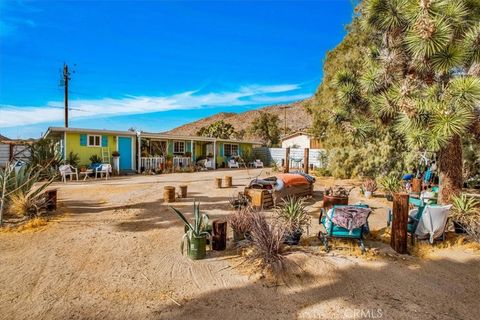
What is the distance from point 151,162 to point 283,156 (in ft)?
38.5

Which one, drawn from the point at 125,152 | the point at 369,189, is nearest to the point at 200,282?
the point at 369,189

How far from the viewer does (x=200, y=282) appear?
4016 mm

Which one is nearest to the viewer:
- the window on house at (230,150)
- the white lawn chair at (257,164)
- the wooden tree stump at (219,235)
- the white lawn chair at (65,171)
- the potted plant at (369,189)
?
the wooden tree stump at (219,235)

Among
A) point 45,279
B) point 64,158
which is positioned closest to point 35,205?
point 45,279

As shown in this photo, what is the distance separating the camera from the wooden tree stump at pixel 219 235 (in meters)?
5.01

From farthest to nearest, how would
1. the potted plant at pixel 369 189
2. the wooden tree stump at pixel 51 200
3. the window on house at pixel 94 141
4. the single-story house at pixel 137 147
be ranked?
the window on house at pixel 94 141
the single-story house at pixel 137 147
the potted plant at pixel 369 189
the wooden tree stump at pixel 51 200

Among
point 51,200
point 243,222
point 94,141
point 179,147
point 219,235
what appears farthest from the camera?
point 179,147

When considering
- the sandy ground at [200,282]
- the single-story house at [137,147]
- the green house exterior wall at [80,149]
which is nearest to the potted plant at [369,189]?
the sandy ground at [200,282]

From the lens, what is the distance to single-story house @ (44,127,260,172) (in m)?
15.8

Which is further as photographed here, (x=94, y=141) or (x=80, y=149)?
(x=94, y=141)

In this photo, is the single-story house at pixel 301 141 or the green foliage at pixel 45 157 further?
the single-story house at pixel 301 141

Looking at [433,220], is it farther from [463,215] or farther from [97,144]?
[97,144]

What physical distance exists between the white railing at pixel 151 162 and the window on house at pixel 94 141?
2.63m

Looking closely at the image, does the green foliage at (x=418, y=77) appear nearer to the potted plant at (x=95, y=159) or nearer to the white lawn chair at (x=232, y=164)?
the potted plant at (x=95, y=159)
